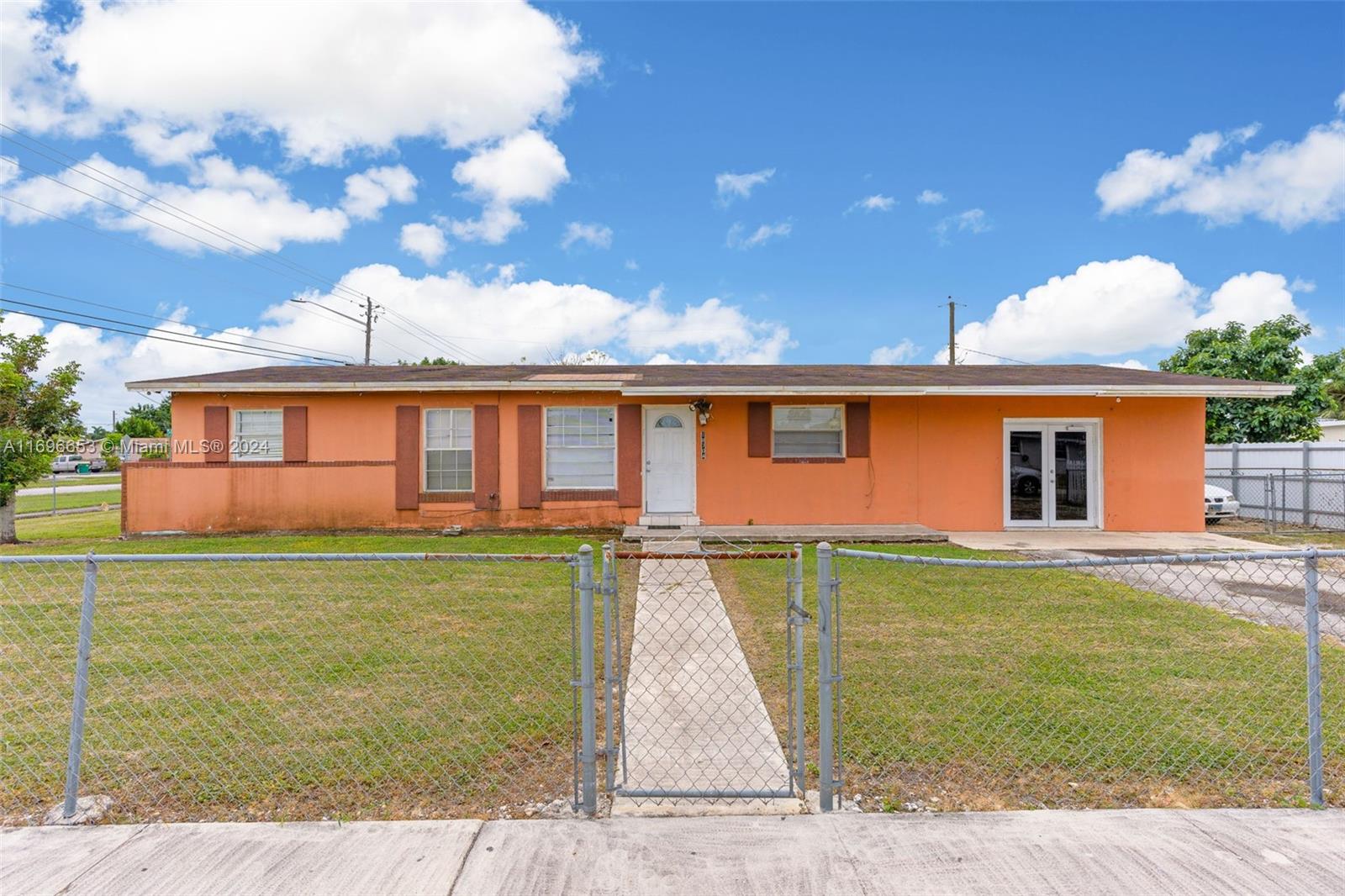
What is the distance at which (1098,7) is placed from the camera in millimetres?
11328

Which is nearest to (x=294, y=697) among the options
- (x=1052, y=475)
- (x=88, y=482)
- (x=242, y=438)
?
(x=242, y=438)

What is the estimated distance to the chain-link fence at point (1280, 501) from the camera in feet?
42.2

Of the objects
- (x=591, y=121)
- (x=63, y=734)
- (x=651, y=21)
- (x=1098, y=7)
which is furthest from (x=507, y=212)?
(x=63, y=734)

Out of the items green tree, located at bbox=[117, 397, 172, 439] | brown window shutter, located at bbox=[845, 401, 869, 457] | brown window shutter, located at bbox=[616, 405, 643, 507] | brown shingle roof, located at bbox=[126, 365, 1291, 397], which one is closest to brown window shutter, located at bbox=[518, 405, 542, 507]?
brown shingle roof, located at bbox=[126, 365, 1291, 397]

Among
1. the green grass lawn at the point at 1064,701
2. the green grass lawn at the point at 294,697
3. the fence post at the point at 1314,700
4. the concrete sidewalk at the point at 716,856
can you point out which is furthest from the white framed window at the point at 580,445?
the fence post at the point at 1314,700

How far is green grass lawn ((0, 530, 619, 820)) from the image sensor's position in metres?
3.16

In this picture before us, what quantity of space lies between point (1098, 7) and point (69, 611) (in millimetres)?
17215

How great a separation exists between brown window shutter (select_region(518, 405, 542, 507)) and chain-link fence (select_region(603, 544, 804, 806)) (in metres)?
5.46

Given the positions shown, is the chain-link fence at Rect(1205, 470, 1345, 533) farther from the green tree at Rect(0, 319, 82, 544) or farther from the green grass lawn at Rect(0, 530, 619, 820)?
the green tree at Rect(0, 319, 82, 544)

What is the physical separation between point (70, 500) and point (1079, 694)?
3186cm

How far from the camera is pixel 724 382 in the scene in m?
12.3

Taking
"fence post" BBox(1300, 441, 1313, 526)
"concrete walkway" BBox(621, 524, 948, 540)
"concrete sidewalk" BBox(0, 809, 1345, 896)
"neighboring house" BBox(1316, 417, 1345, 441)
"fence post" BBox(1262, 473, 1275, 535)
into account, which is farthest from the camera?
"neighboring house" BBox(1316, 417, 1345, 441)

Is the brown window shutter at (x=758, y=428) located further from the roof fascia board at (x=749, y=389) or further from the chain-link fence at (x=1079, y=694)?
the chain-link fence at (x=1079, y=694)

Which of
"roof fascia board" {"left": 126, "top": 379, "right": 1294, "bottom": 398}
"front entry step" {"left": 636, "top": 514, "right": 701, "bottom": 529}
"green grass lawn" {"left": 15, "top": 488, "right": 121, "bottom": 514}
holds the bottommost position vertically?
"green grass lawn" {"left": 15, "top": 488, "right": 121, "bottom": 514}
